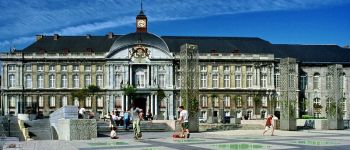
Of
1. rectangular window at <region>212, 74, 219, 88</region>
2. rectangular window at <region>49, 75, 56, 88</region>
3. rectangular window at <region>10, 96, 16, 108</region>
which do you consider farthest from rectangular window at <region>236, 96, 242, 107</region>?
rectangular window at <region>10, 96, 16, 108</region>

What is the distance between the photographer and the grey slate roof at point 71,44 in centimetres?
8112

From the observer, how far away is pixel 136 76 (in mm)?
80625

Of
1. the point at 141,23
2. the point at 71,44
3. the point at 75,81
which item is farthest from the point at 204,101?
the point at 71,44

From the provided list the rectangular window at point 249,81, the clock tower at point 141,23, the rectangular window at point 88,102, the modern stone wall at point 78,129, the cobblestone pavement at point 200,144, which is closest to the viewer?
the cobblestone pavement at point 200,144

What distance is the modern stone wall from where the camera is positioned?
79.7 ft

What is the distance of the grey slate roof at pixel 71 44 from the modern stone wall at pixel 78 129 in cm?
5714

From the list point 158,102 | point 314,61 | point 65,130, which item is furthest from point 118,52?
point 65,130

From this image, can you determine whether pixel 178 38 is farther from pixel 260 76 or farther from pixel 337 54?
pixel 337 54

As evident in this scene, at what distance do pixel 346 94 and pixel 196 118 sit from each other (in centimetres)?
5932

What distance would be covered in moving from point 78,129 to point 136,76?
5626cm

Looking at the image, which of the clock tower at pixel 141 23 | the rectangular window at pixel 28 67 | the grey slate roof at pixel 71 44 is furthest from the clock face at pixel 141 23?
the rectangular window at pixel 28 67

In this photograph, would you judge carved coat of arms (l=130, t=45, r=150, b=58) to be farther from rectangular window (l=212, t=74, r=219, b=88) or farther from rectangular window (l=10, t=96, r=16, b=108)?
rectangular window (l=10, t=96, r=16, b=108)

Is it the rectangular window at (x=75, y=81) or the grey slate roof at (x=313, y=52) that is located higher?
the grey slate roof at (x=313, y=52)

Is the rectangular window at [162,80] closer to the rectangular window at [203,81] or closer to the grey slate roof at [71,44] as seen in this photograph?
the rectangular window at [203,81]
